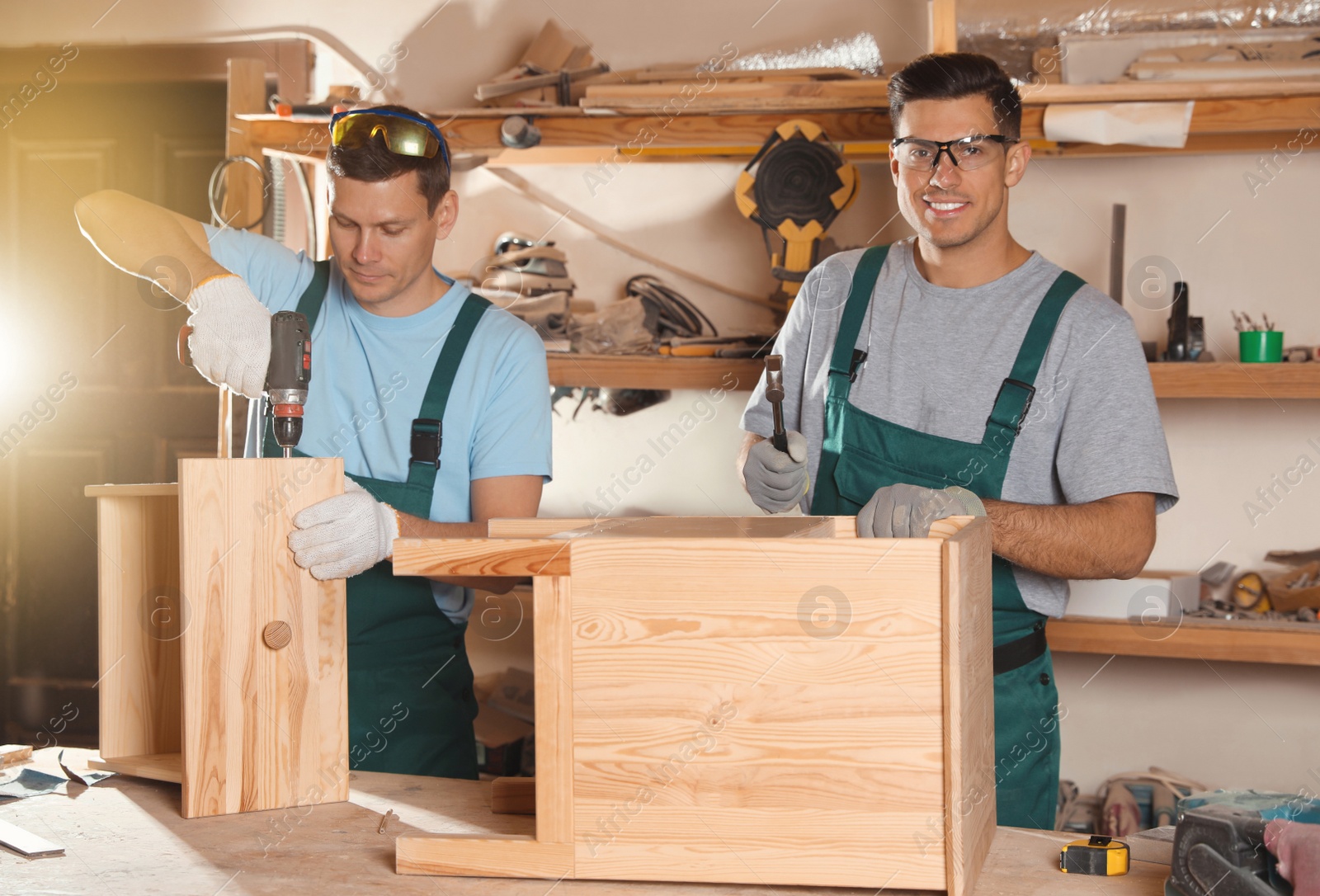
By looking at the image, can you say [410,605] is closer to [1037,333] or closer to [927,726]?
[927,726]

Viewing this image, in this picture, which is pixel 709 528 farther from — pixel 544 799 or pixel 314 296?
pixel 314 296

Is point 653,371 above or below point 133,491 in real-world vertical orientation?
above

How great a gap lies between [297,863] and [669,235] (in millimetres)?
2241

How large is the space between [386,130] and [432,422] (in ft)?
1.49

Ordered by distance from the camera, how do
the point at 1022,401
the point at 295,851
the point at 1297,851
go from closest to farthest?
the point at 1297,851
the point at 295,851
the point at 1022,401

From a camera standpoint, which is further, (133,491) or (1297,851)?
(133,491)

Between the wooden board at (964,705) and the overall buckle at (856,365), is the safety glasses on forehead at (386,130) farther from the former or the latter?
the wooden board at (964,705)

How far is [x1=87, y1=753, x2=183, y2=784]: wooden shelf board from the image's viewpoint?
136cm

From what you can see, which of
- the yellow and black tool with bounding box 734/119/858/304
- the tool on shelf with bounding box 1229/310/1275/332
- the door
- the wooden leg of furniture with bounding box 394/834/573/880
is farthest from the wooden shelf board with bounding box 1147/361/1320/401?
the door

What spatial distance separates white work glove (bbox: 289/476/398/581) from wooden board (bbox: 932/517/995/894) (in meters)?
0.66

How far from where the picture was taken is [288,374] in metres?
1.35

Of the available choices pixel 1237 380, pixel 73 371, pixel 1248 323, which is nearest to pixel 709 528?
pixel 1237 380

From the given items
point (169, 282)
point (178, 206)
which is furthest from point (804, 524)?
point (178, 206)

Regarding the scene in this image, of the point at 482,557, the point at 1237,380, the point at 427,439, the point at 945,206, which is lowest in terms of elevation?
the point at 482,557
